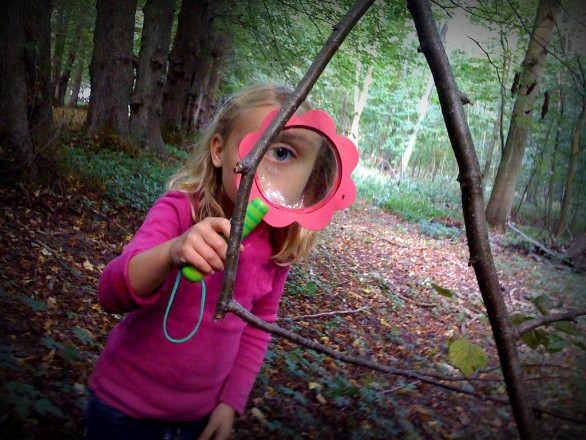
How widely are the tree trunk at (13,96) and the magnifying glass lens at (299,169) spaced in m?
4.19

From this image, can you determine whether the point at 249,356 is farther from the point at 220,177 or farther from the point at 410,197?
the point at 410,197

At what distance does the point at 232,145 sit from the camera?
48.6 inches

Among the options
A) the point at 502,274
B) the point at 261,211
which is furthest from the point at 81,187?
the point at 502,274

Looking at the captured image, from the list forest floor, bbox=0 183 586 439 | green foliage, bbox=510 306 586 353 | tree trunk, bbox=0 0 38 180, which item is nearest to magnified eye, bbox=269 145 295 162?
forest floor, bbox=0 183 586 439

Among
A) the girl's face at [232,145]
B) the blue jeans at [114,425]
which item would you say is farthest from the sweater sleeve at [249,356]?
the girl's face at [232,145]

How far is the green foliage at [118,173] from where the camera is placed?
5.12 meters

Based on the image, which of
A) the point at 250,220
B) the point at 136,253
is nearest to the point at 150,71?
the point at 136,253

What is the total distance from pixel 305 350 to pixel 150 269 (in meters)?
3.14

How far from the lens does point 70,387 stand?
2.27 meters

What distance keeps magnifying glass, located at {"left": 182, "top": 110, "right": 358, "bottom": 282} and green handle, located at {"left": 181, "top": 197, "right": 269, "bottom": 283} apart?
27 millimetres

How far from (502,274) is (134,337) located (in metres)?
7.42

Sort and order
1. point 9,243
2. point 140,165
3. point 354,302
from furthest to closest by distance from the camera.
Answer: point 140,165 < point 354,302 < point 9,243

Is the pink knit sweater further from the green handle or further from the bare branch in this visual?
the bare branch

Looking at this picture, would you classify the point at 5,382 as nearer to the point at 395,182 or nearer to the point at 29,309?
the point at 29,309
